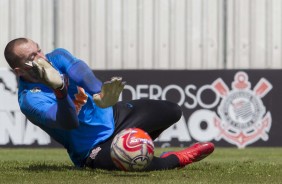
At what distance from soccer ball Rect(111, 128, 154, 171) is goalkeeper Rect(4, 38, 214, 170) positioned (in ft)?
0.51

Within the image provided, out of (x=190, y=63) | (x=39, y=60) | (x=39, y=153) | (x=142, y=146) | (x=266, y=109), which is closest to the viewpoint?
(x=39, y=60)

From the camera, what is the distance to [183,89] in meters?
16.3

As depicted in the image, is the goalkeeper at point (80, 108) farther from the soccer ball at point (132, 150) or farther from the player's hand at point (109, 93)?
the soccer ball at point (132, 150)

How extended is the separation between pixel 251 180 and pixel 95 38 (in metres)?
11.5

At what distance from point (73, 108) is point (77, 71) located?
0.64 metres

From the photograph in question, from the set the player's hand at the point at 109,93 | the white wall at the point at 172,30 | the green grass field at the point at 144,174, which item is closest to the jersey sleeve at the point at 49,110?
the player's hand at the point at 109,93

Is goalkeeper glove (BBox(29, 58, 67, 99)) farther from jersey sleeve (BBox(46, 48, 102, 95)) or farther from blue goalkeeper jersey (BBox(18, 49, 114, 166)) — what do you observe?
jersey sleeve (BBox(46, 48, 102, 95))

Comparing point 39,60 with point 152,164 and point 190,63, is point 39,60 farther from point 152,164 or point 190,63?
point 190,63

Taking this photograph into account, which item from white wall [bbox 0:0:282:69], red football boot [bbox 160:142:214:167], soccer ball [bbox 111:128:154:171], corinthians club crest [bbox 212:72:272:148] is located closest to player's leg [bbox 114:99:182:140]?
red football boot [bbox 160:142:214:167]

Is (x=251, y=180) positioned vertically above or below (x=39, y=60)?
below

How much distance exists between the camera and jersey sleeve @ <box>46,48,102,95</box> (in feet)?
28.2

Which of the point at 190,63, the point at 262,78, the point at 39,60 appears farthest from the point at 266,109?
the point at 39,60

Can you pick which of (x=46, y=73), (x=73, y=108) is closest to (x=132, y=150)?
(x=73, y=108)

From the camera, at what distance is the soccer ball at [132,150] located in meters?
8.50
